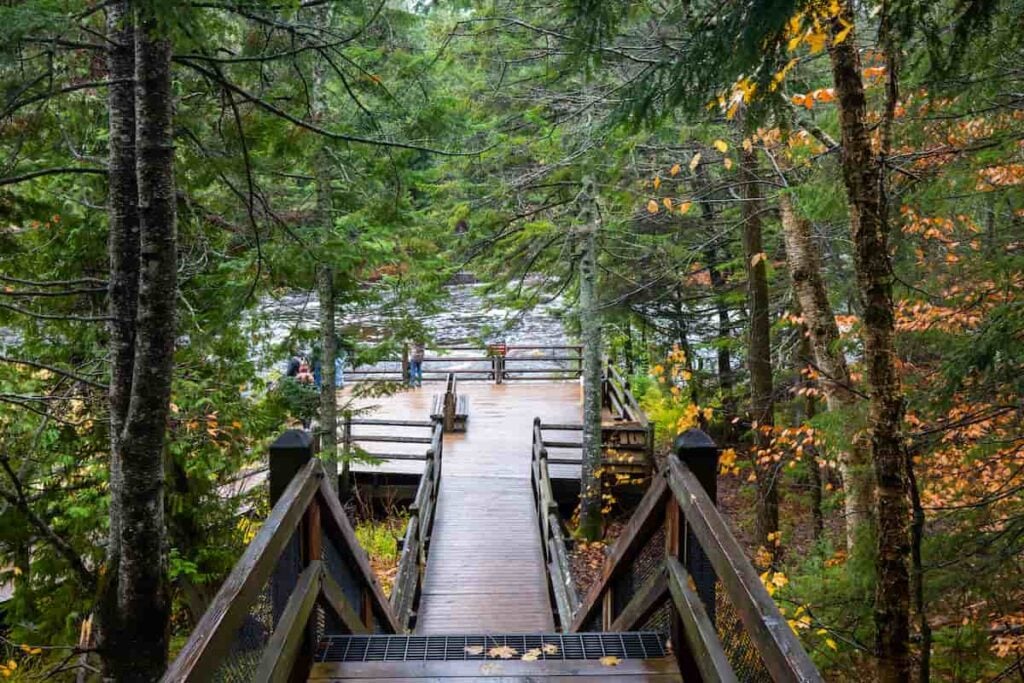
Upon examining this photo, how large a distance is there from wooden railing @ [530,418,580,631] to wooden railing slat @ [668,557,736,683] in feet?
12.3

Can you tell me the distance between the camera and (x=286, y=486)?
2.98 m

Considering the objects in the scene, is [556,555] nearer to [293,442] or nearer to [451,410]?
[293,442]

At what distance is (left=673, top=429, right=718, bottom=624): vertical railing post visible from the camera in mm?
2848

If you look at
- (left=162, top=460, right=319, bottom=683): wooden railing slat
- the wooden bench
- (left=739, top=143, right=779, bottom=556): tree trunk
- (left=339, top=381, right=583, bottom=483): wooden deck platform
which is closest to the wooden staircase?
(left=162, top=460, right=319, bottom=683): wooden railing slat

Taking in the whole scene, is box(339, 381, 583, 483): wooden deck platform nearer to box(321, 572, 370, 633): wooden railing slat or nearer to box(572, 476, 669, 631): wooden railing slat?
box(321, 572, 370, 633): wooden railing slat

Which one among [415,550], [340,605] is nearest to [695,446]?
[340,605]

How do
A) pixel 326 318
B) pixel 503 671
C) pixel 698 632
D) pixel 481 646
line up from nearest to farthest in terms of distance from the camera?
1. pixel 698 632
2. pixel 503 671
3. pixel 481 646
4. pixel 326 318

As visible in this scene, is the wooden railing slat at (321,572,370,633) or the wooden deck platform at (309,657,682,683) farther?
the wooden railing slat at (321,572,370,633)

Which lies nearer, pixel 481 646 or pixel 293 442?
pixel 293 442

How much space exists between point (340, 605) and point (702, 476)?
1881 millimetres

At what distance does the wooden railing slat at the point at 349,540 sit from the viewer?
340 centimetres

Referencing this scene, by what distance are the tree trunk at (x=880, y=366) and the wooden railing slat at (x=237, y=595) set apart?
2.87m

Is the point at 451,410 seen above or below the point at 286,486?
below

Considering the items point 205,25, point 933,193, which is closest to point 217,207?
point 205,25
